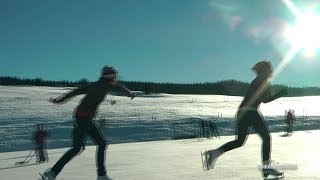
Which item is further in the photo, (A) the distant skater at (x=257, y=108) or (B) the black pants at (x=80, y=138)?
(A) the distant skater at (x=257, y=108)

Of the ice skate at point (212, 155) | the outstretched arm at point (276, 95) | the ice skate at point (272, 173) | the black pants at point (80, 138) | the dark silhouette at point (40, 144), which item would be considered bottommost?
the dark silhouette at point (40, 144)

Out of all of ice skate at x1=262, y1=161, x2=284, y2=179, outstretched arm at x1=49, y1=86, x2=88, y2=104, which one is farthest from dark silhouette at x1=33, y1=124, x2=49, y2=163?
ice skate at x1=262, y1=161, x2=284, y2=179

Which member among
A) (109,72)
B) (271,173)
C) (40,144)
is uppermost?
(109,72)

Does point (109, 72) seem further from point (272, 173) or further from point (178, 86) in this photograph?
point (178, 86)

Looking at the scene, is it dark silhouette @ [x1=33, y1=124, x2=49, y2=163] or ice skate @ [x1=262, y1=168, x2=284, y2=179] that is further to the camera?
dark silhouette @ [x1=33, y1=124, x2=49, y2=163]

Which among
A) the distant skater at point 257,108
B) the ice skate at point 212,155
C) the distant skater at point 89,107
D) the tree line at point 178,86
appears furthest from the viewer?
the tree line at point 178,86

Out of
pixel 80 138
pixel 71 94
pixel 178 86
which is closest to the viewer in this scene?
pixel 71 94

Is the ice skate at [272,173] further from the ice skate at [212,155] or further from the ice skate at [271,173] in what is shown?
the ice skate at [212,155]

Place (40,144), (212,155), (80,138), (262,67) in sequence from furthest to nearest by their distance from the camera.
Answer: (40,144), (212,155), (262,67), (80,138)

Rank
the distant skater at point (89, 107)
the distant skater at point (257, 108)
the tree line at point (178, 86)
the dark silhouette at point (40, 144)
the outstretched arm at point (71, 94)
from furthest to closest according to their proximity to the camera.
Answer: the tree line at point (178, 86) → the dark silhouette at point (40, 144) → the distant skater at point (257, 108) → the distant skater at point (89, 107) → the outstretched arm at point (71, 94)

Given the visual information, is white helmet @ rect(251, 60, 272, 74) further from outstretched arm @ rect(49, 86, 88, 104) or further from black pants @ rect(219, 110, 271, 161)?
outstretched arm @ rect(49, 86, 88, 104)

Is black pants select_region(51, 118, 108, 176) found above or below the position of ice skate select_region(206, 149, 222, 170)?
above

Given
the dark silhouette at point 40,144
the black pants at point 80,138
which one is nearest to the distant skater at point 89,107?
the black pants at point 80,138

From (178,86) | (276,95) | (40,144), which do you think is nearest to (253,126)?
(276,95)
